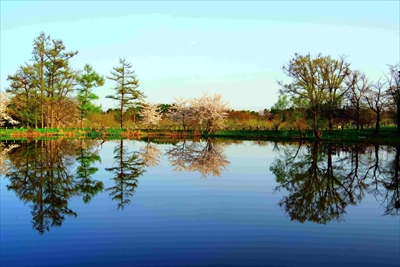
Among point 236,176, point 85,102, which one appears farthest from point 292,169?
point 85,102

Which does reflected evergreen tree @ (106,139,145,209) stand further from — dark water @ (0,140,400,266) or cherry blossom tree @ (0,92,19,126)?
cherry blossom tree @ (0,92,19,126)

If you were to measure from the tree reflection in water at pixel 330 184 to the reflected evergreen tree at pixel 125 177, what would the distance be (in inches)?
164

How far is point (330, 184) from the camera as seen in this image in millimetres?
11922

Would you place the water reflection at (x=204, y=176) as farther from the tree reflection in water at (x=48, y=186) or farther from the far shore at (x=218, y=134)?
the far shore at (x=218, y=134)

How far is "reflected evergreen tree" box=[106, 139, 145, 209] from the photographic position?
9.99m

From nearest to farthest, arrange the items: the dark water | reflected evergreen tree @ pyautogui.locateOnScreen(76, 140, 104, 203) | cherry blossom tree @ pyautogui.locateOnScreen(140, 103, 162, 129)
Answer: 1. the dark water
2. reflected evergreen tree @ pyautogui.locateOnScreen(76, 140, 104, 203)
3. cherry blossom tree @ pyautogui.locateOnScreen(140, 103, 162, 129)

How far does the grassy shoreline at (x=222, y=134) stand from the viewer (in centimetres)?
3422

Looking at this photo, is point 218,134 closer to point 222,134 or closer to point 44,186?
point 222,134

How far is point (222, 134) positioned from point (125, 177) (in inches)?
1173

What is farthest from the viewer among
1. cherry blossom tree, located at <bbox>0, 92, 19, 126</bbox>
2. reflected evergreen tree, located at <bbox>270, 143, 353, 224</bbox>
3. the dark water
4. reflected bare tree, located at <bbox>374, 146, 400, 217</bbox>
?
cherry blossom tree, located at <bbox>0, 92, 19, 126</bbox>

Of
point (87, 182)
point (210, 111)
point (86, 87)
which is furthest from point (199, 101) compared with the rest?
point (87, 182)

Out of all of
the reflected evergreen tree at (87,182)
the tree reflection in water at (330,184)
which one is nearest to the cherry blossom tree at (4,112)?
the reflected evergreen tree at (87,182)

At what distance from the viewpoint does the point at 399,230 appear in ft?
24.3

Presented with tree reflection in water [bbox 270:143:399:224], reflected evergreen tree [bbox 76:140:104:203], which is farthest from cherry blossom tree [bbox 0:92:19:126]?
tree reflection in water [bbox 270:143:399:224]
